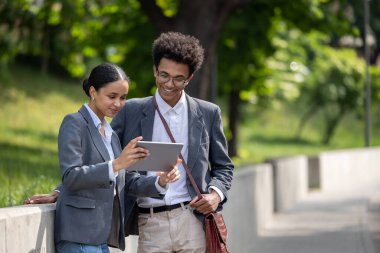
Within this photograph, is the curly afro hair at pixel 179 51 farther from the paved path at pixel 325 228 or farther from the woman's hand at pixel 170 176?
the paved path at pixel 325 228

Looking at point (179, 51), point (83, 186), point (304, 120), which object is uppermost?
point (304, 120)

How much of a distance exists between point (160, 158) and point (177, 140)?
0.66 meters

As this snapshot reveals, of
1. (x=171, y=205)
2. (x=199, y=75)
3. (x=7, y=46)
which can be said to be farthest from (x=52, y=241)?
(x=7, y=46)

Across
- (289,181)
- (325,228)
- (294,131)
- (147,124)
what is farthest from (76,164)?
(294,131)

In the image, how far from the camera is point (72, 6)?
84.2 feet

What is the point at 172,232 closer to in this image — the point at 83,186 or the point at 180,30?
the point at 83,186

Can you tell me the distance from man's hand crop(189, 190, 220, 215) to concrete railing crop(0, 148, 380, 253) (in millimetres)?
807

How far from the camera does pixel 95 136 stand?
5.65 meters

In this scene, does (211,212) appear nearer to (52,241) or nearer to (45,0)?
(52,241)

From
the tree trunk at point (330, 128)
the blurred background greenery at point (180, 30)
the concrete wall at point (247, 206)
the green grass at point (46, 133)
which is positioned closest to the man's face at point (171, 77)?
the green grass at point (46, 133)

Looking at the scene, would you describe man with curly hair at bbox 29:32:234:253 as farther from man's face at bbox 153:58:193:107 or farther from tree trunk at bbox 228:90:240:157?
tree trunk at bbox 228:90:240:157

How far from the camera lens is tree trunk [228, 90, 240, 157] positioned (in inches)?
1368

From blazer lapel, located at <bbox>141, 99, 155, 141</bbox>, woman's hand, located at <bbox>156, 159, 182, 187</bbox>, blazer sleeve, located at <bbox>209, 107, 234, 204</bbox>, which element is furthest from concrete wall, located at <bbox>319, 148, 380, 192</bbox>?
woman's hand, located at <bbox>156, 159, 182, 187</bbox>

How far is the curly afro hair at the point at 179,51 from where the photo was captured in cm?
636
